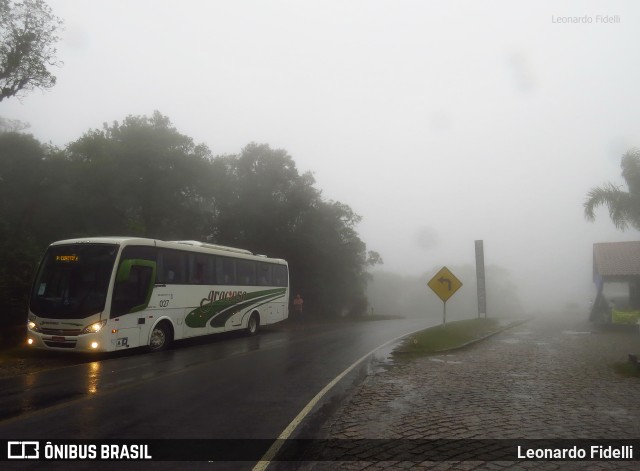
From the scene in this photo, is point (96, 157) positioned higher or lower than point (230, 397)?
higher

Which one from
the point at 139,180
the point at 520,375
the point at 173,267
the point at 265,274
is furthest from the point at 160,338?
the point at 139,180

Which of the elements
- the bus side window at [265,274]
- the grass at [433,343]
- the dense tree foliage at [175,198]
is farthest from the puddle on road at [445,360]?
the dense tree foliage at [175,198]

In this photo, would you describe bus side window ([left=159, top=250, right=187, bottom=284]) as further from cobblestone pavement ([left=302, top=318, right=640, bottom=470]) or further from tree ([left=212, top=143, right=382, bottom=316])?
tree ([left=212, top=143, right=382, bottom=316])

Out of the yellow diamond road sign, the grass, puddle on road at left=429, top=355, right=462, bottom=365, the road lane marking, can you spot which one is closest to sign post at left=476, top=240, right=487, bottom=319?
the grass

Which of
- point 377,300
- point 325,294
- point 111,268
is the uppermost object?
point 111,268

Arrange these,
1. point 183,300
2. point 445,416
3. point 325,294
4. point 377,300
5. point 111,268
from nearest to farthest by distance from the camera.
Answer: point 445,416, point 111,268, point 183,300, point 325,294, point 377,300

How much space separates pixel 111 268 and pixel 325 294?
2860 centimetres

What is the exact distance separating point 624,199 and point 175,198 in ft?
93.9

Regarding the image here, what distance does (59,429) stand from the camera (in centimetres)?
654

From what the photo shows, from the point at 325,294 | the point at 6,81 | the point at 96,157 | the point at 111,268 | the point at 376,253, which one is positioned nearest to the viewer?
the point at 111,268

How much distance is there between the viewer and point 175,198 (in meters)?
36.2

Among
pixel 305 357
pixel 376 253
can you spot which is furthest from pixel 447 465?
pixel 376 253

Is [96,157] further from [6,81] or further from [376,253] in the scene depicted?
[376,253]

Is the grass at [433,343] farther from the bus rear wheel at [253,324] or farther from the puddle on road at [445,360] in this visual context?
the bus rear wheel at [253,324]
